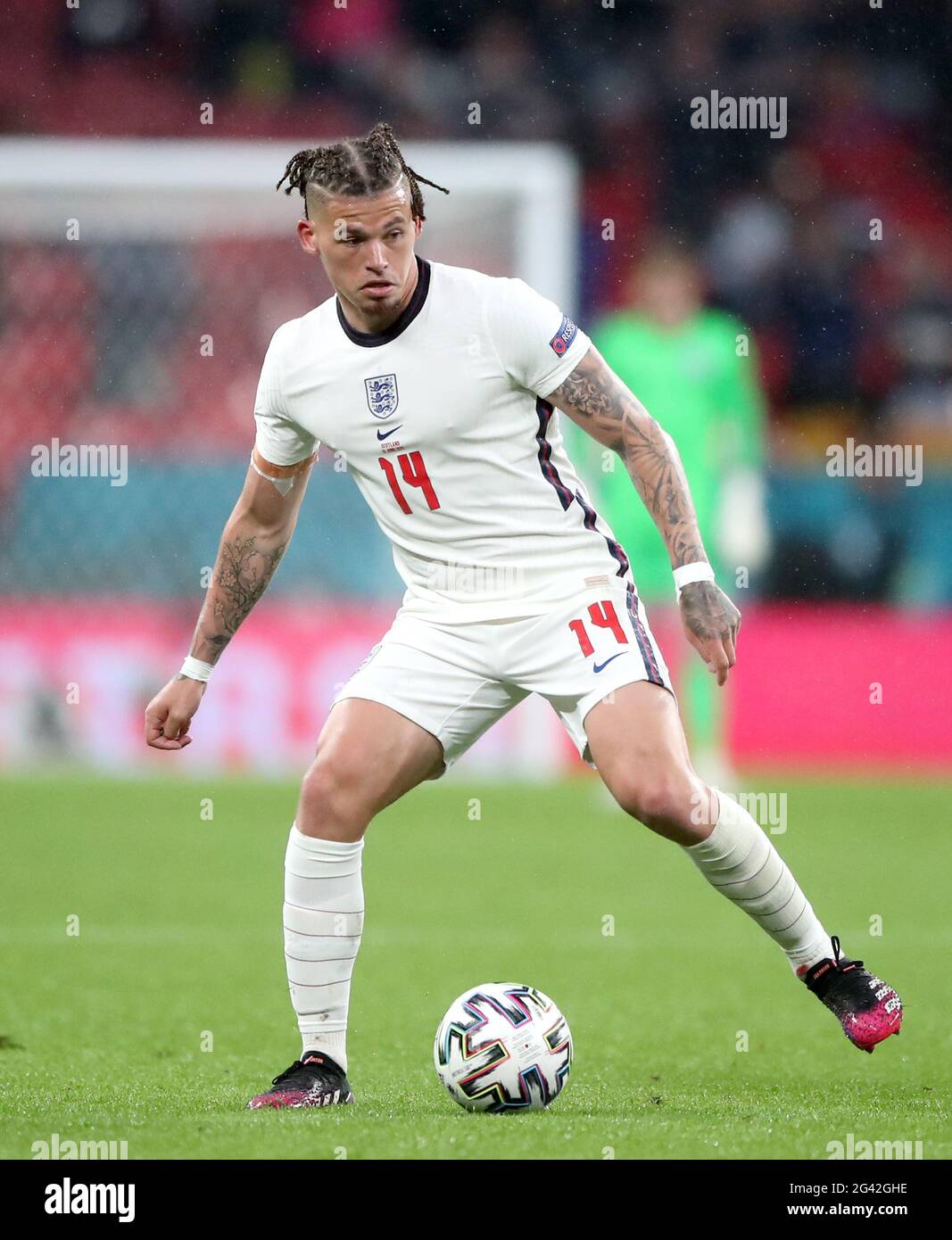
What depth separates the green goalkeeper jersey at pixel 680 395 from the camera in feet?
31.5

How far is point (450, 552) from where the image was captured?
14.3 feet

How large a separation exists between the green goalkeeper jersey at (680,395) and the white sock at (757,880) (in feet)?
17.6

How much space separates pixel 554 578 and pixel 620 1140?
1338 millimetres

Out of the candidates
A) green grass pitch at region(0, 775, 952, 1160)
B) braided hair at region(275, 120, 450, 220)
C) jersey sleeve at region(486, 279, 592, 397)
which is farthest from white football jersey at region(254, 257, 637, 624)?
green grass pitch at region(0, 775, 952, 1160)

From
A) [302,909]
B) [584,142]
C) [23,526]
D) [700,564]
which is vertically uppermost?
[584,142]

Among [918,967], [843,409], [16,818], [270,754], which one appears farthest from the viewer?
[843,409]

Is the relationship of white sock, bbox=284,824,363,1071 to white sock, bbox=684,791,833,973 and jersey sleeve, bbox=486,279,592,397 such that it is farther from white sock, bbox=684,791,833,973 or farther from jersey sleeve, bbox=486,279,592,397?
jersey sleeve, bbox=486,279,592,397

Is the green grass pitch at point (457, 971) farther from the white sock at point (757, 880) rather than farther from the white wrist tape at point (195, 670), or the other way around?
the white wrist tape at point (195, 670)

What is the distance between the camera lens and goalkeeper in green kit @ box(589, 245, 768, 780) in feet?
31.5

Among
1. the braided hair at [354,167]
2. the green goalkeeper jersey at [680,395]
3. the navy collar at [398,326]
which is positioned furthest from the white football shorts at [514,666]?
the green goalkeeper jersey at [680,395]

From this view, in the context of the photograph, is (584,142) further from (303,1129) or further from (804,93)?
(303,1129)

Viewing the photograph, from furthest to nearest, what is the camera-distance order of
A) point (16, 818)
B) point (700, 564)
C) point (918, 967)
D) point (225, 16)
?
point (225, 16), point (16, 818), point (918, 967), point (700, 564)

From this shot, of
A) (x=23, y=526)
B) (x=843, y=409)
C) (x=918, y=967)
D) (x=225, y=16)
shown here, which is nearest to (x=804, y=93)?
(x=843, y=409)

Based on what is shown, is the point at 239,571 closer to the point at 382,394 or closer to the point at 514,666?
the point at 382,394
